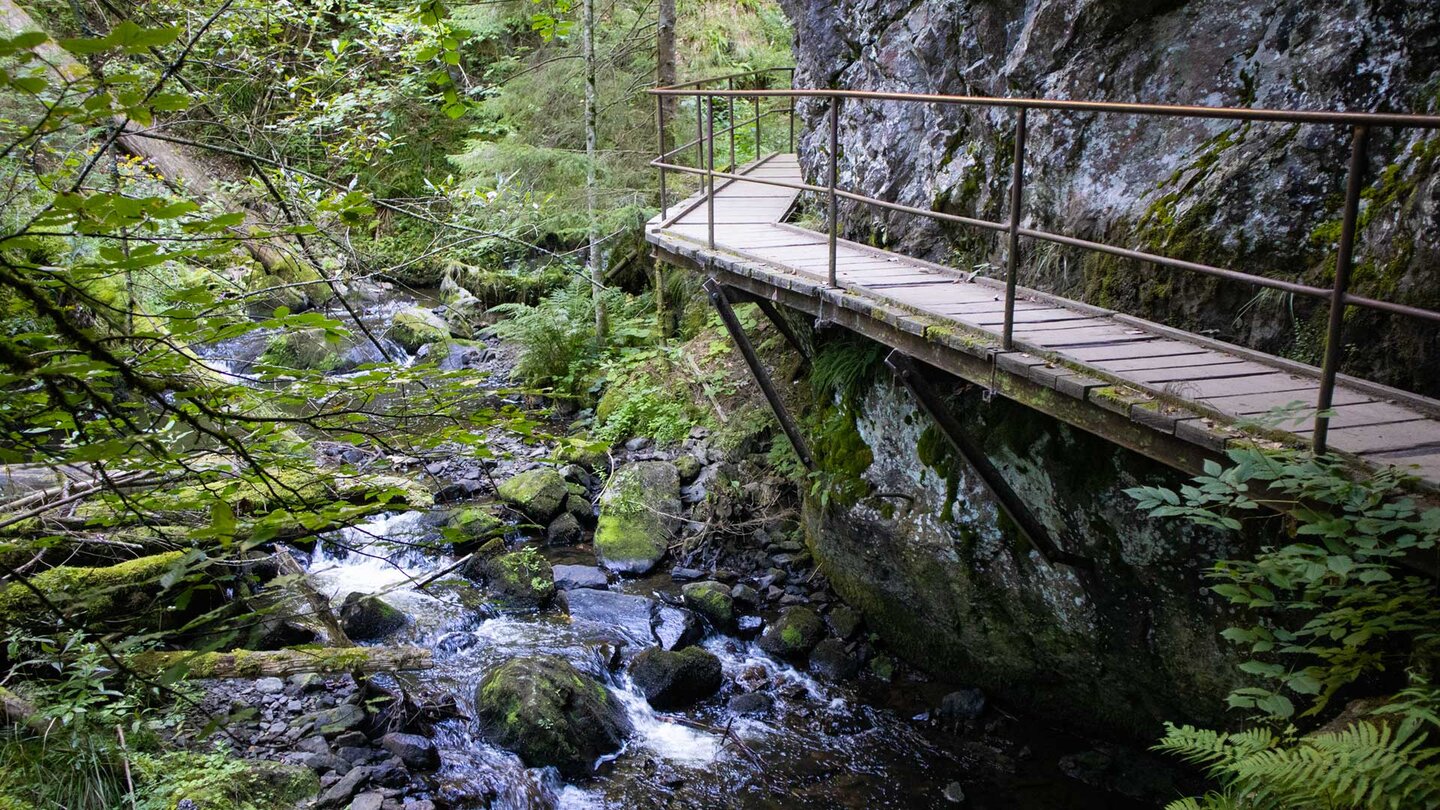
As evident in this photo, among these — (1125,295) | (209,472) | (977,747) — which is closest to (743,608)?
(977,747)

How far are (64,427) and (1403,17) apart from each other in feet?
18.2

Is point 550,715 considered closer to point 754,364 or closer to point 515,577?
point 515,577

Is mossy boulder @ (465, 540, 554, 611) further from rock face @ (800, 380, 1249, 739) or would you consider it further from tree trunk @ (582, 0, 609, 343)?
tree trunk @ (582, 0, 609, 343)

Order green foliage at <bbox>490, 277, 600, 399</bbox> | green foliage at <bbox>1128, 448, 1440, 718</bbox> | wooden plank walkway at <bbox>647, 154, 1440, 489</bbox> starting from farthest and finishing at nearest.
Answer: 1. green foliage at <bbox>490, 277, 600, 399</bbox>
2. wooden plank walkway at <bbox>647, 154, 1440, 489</bbox>
3. green foliage at <bbox>1128, 448, 1440, 718</bbox>

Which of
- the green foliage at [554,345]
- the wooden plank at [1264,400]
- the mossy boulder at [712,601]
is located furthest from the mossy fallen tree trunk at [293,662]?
the green foliage at [554,345]

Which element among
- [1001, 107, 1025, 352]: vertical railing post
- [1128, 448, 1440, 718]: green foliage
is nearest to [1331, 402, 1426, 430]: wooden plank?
[1128, 448, 1440, 718]: green foliage

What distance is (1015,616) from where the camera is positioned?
18.5 ft

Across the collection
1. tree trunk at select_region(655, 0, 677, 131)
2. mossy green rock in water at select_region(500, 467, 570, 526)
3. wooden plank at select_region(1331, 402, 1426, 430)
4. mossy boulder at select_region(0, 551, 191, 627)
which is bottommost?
mossy green rock in water at select_region(500, 467, 570, 526)

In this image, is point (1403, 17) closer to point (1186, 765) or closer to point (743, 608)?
point (1186, 765)


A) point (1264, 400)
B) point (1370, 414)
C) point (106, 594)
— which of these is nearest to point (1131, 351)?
point (1264, 400)

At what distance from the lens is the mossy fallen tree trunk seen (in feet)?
17.3

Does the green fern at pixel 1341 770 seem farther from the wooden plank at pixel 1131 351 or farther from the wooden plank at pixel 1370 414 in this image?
the wooden plank at pixel 1131 351

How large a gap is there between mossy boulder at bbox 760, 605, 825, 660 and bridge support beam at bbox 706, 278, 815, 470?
1.22m

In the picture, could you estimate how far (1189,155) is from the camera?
16.0ft
